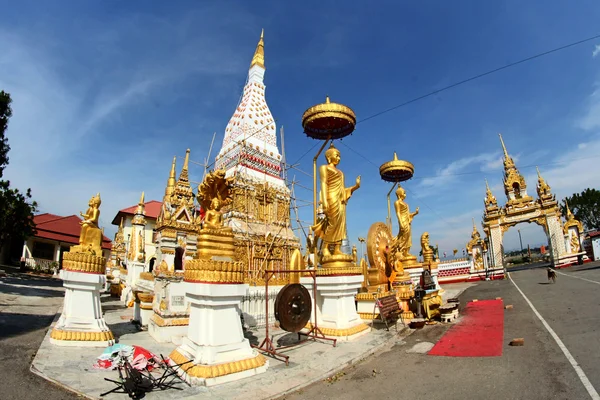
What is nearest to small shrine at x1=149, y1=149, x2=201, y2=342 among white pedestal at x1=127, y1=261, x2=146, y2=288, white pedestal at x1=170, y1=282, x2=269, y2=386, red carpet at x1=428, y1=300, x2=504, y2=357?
white pedestal at x1=170, y1=282, x2=269, y2=386

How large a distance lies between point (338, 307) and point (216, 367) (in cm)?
354

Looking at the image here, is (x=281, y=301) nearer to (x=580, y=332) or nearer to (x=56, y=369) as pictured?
(x=56, y=369)

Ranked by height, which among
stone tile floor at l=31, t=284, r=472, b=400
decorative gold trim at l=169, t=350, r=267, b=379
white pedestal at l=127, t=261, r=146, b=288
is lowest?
stone tile floor at l=31, t=284, r=472, b=400

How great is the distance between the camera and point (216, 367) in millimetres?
4648

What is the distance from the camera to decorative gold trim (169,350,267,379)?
456 cm

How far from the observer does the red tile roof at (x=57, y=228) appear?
33719mm

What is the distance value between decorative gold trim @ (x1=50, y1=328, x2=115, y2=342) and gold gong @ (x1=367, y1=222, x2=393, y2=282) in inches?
294

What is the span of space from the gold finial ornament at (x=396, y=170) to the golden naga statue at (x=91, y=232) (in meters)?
11.8

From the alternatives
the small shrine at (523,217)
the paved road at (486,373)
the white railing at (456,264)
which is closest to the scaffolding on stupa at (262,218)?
the paved road at (486,373)

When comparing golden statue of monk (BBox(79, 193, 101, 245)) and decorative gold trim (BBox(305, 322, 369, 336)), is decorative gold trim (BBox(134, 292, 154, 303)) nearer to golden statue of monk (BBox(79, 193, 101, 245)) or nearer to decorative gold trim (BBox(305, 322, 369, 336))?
golden statue of monk (BBox(79, 193, 101, 245))

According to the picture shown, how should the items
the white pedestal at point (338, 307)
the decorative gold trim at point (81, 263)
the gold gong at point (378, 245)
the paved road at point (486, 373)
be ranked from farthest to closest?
1. the gold gong at point (378, 245)
2. the white pedestal at point (338, 307)
3. the decorative gold trim at point (81, 263)
4. the paved road at point (486, 373)

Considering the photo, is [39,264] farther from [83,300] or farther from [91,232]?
[83,300]

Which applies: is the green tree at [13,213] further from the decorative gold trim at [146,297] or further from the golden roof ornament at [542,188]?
the golden roof ornament at [542,188]

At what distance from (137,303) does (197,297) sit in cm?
556
